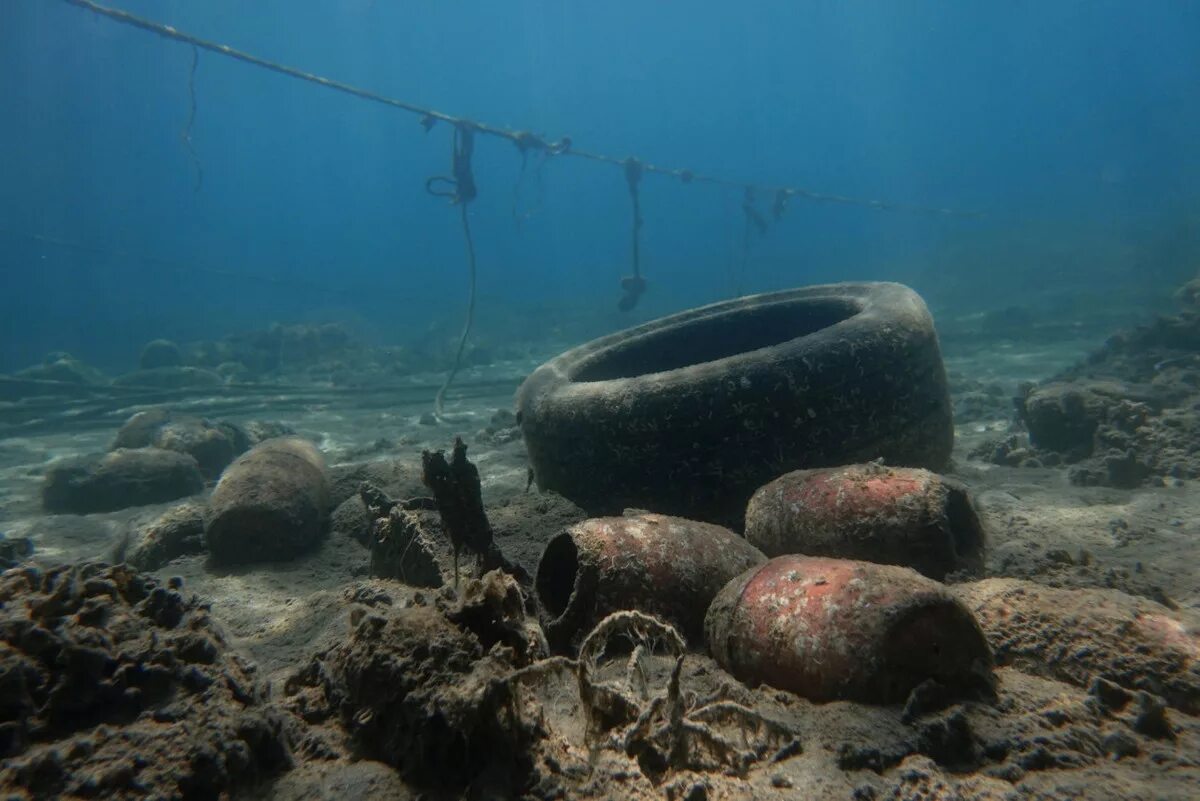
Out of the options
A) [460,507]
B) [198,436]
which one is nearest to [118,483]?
[198,436]

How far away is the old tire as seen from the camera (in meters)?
3.89

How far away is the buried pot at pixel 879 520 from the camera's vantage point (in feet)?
9.52

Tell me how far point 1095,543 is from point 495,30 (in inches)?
6942

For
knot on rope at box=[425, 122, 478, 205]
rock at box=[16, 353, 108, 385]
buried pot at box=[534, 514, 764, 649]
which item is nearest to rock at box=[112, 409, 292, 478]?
knot on rope at box=[425, 122, 478, 205]

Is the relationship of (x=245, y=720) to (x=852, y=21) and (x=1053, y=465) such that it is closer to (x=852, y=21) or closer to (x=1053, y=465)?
(x=1053, y=465)

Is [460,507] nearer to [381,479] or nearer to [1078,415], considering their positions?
[381,479]

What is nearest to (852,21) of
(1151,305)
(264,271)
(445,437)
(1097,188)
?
(1097,188)

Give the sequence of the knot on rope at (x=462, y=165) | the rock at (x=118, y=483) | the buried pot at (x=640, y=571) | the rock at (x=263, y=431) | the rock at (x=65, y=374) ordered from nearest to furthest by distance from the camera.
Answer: the buried pot at (x=640, y=571)
the rock at (x=118, y=483)
the rock at (x=263, y=431)
the knot on rope at (x=462, y=165)
the rock at (x=65, y=374)

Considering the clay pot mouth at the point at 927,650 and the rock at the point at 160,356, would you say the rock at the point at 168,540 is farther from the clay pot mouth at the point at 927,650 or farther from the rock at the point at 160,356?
→ the rock at the point at 160,356

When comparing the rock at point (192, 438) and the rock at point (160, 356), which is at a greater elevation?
the rock at point (160, 356)

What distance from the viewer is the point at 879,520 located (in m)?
2.96

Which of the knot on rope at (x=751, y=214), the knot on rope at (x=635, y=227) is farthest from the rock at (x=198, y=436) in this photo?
the knot on rope at (x=751, y=214)

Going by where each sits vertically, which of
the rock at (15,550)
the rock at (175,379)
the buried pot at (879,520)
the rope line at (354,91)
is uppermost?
the rope line at (354,91)

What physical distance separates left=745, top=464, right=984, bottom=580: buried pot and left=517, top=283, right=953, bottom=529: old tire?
0.56 m
